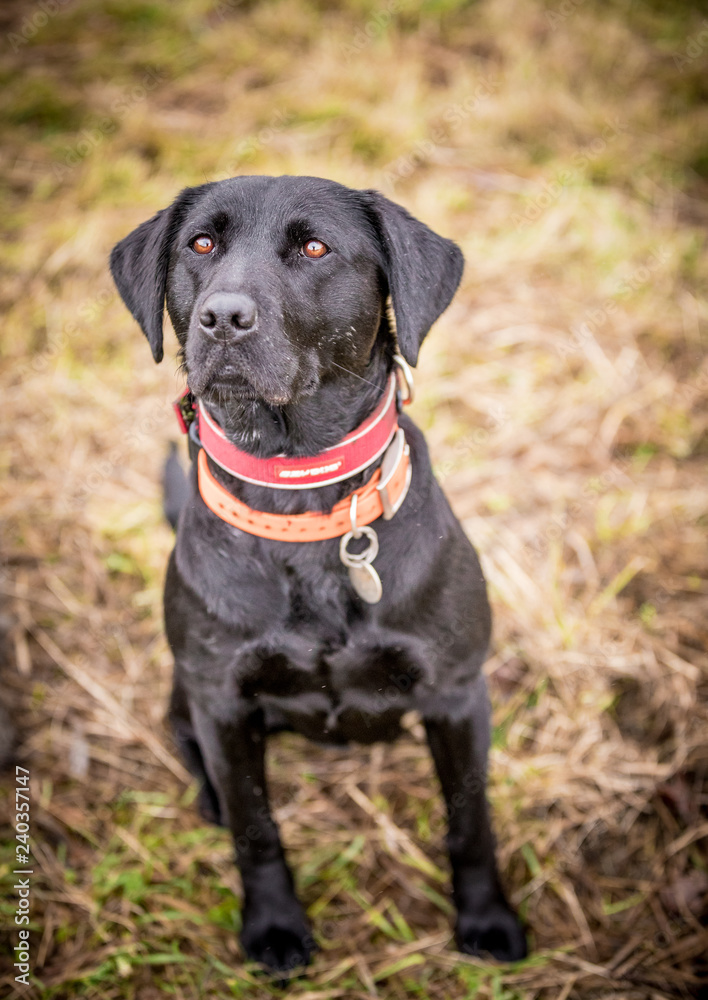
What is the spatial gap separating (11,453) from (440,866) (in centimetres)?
288

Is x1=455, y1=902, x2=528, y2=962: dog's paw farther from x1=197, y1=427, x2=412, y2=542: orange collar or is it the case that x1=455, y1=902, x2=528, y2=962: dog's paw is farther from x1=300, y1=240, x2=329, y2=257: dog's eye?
x1=300, y1=240, x2=329, y2=257: dog's eye

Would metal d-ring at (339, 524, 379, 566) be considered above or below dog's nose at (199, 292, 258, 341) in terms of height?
below

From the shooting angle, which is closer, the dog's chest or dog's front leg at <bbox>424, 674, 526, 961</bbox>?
the dog's chest

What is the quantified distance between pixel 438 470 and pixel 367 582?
6.06 feet

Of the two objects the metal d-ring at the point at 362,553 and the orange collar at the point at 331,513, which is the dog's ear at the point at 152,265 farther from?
the metal d-ring at the point at 362,553

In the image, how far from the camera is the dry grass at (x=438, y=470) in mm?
2357

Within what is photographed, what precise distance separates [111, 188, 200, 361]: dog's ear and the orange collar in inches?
17.4

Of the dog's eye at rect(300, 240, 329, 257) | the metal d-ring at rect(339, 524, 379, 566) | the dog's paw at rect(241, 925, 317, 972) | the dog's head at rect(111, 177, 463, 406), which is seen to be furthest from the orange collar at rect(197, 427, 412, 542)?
the dog's paw at rect(241, 925, 317, 972)

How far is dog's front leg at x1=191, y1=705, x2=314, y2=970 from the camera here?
2074 millimetres

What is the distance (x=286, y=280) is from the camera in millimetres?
1792

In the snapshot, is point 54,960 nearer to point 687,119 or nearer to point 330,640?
point 330,640

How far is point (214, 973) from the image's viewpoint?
7.30ft

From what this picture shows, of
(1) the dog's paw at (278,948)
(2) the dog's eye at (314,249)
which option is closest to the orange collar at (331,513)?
(2) the dog's eye at (314,249)

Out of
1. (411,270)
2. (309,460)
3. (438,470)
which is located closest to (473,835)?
(309,460)
